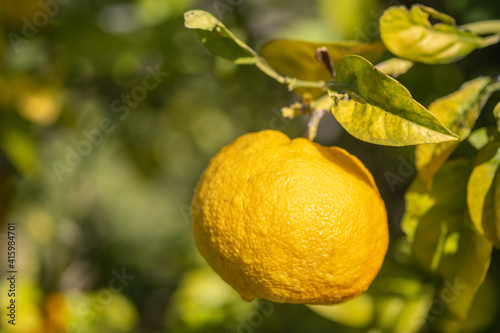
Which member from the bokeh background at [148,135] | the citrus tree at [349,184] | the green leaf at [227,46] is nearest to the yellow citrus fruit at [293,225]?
the citrus tree at [349,184]

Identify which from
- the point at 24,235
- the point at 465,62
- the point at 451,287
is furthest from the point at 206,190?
the point at 24,235

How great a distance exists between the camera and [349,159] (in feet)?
→ 1.89

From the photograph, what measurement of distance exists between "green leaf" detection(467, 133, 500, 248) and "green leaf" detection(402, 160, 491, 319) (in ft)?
0.24

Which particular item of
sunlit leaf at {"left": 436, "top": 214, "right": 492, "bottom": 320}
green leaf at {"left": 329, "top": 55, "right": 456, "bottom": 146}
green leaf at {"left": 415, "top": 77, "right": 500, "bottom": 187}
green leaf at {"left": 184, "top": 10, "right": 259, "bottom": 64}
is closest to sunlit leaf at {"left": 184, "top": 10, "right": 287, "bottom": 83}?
green leaf at {"left": 184, "top": 10, "right": 259, "bottom": 64}

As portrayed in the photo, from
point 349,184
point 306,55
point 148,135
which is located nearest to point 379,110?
point 349,184

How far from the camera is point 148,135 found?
1543 millimetres

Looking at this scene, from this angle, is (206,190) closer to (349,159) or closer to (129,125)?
(349,159)

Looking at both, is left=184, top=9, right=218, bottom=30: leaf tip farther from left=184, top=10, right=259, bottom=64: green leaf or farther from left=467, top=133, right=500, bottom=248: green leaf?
left=467, top=133, right=500, bottom=248: green leaf

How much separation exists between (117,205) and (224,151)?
183 centimetres

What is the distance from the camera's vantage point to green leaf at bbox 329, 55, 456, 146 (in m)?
0.46

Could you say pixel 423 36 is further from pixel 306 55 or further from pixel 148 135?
pixel 148 135

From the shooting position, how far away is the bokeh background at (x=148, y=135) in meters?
0.91

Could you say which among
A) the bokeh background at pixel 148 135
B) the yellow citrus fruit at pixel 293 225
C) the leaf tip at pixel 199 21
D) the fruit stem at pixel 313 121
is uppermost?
the leaf tip at pixel 199 21

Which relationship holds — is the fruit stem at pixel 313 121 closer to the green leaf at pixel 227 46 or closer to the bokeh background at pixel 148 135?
the green leaf at pixel 227 46
